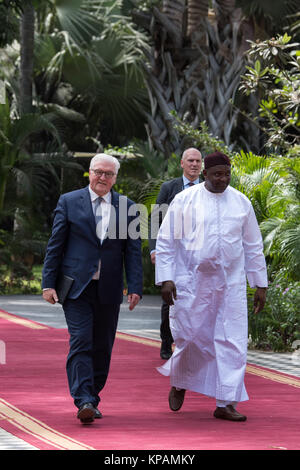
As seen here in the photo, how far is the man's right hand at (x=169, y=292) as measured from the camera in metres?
7.66

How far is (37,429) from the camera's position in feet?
22.3

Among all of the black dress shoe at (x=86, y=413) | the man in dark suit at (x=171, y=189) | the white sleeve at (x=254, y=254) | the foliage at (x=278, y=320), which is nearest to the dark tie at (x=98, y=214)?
the white sleeve at (x=254, y=254)

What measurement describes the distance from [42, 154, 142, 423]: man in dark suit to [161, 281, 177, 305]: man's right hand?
213 mm

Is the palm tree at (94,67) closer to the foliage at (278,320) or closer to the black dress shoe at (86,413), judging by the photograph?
the foliage at (278,320)

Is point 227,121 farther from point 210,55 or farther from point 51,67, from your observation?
point 51,67

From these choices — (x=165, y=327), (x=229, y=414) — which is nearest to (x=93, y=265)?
(x=229, y=414)

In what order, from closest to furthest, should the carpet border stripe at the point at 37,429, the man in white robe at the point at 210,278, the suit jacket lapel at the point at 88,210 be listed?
the carpet border stripe at the point at 37,429
the suit jacket lapel at the point at 88,210
the man in white robe at the point at 210,278

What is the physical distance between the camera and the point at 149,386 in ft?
29.8

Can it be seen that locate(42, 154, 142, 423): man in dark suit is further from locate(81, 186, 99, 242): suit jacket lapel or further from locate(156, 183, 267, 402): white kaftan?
locate(156, 183, 267, 402): white kaftan

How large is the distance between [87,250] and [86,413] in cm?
113

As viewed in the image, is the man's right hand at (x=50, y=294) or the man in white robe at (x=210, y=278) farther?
the man in white robe at (x=210, y=278)

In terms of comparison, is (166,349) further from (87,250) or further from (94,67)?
(94,67)

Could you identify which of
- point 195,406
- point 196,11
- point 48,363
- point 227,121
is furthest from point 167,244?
point 196,11

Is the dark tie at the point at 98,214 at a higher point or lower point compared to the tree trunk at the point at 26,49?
lower
